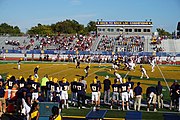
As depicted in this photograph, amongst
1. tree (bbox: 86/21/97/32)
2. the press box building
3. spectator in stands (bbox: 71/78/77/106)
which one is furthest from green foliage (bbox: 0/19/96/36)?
spectator in stands (bbox: 71/78/77/106)

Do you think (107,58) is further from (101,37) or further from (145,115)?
(145,115)

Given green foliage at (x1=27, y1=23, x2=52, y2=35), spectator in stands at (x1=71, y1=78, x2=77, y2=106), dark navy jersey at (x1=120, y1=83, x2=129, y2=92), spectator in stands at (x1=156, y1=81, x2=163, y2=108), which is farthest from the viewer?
green foliage at (x1=27, y1=23, x2=52, y2=35)

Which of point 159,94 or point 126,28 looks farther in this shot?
point 126,28

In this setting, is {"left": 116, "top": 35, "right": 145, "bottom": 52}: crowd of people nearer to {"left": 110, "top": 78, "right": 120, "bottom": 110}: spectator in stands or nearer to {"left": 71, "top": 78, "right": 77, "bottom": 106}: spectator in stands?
{"left": 71, "top": 78, "right": 77, "bottom": 106}: spectator in stands

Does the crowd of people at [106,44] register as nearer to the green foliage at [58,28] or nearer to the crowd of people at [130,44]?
the crowd of people at [130,44]

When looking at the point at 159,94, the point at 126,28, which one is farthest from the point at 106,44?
the point at 159,94

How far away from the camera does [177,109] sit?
16344 mm

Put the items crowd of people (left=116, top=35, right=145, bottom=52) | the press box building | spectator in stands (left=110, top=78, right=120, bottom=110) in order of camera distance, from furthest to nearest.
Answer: the press box building, crowd of people (left=116, top=35, right=145, bottom=52), spectator in stands (left=110, top=78, right=120, bottom=110)

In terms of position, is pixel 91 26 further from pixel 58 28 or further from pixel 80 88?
pixel 80 88

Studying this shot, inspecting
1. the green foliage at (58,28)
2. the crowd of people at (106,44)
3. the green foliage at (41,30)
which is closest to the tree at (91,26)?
the green foliage at (58,28)

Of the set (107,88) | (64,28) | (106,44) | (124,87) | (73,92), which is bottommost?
(73,92)

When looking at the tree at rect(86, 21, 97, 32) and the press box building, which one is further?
the tree at rect(86, 21, 97, 32)

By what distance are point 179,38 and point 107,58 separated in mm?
21300

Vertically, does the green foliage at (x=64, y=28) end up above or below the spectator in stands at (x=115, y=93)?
above
